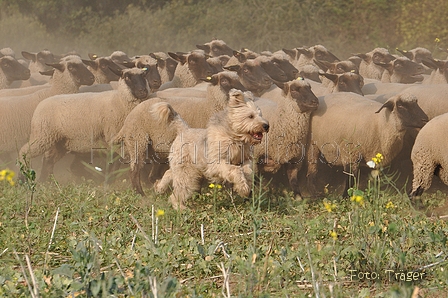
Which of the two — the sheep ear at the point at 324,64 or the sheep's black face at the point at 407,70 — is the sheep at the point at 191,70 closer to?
the sheep ear at the point at 324,64

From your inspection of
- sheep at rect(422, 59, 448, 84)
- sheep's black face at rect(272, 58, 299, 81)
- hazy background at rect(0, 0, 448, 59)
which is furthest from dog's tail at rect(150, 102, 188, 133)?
hazy background at rect(0, 0, 448, 59)

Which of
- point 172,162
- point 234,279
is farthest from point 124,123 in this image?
point 234,279

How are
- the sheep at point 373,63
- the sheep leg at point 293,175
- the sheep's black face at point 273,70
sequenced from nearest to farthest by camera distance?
the sheep leg at point 293,175 < the sheep's black face at point 273,70 < the sheep at point 373,63

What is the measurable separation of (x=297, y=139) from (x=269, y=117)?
422 millimetres

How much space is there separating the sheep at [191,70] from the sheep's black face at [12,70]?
2938 millimetres

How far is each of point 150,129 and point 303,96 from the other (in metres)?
1.76

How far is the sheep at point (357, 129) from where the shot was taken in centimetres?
827

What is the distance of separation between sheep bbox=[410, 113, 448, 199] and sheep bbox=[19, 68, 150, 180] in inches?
139

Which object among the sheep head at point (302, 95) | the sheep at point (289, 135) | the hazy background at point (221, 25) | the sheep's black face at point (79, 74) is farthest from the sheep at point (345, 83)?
the hazy background at point (221, 25)

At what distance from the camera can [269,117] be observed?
29.2ft

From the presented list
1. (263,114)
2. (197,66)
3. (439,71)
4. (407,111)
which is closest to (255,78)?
(197,66)

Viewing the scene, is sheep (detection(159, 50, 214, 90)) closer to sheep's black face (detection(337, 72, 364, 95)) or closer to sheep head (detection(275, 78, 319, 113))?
sheep's black face (detection(337, 72, 364, 95))

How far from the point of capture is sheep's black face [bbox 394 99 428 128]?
26.8ft

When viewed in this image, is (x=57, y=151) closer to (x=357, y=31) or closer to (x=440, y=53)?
(x=440, y=53)
